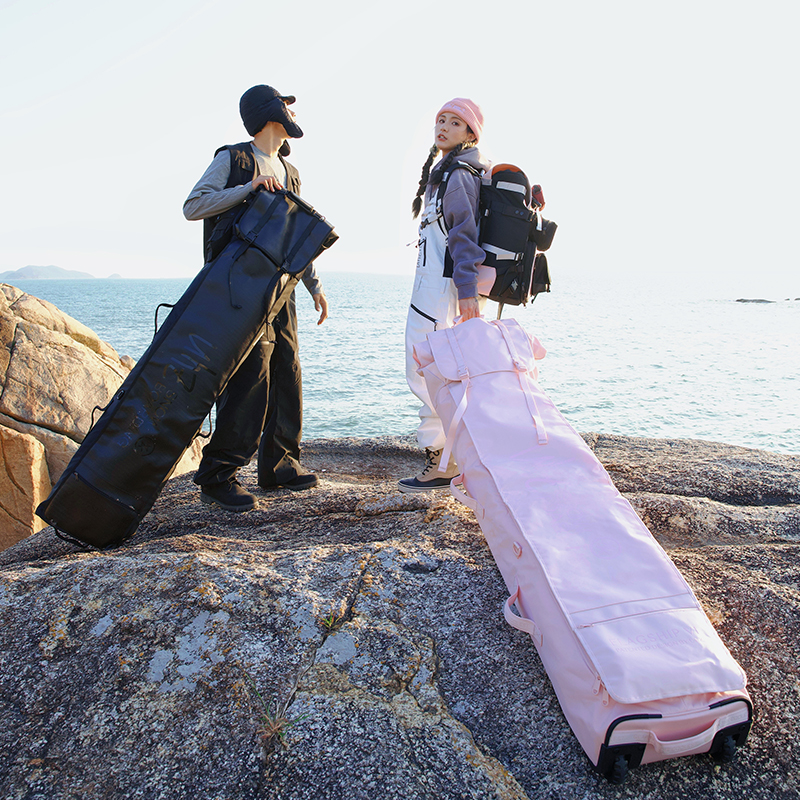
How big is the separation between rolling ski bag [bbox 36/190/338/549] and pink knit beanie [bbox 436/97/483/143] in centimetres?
122

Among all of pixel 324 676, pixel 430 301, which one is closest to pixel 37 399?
pixel 430 301

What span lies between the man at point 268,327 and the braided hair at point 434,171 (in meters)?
→ 0.86

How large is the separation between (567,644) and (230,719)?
106cm

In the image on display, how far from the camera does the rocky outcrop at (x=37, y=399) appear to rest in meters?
5.17

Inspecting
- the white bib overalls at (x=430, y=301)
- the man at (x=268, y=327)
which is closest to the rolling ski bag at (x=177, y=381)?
the man at (x=268, y=327)

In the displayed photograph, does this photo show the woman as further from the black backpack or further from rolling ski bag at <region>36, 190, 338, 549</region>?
rolling ski bag at <region>36, 190, 338, 549</region>

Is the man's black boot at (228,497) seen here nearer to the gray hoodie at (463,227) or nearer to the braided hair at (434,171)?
the gray hoodie at (463,227)

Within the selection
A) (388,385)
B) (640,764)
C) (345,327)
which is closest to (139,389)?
(640,764)

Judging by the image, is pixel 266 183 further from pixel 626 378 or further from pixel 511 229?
pixel 626 378

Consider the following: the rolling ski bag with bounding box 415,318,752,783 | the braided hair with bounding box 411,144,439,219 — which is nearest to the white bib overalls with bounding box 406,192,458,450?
the braided hair with bounding box 411,144,439,219

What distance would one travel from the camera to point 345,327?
122 feet

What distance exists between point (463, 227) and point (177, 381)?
71.7 inches

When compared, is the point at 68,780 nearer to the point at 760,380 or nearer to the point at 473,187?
the point at 473,187

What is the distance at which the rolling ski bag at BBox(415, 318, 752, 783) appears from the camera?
159cm
